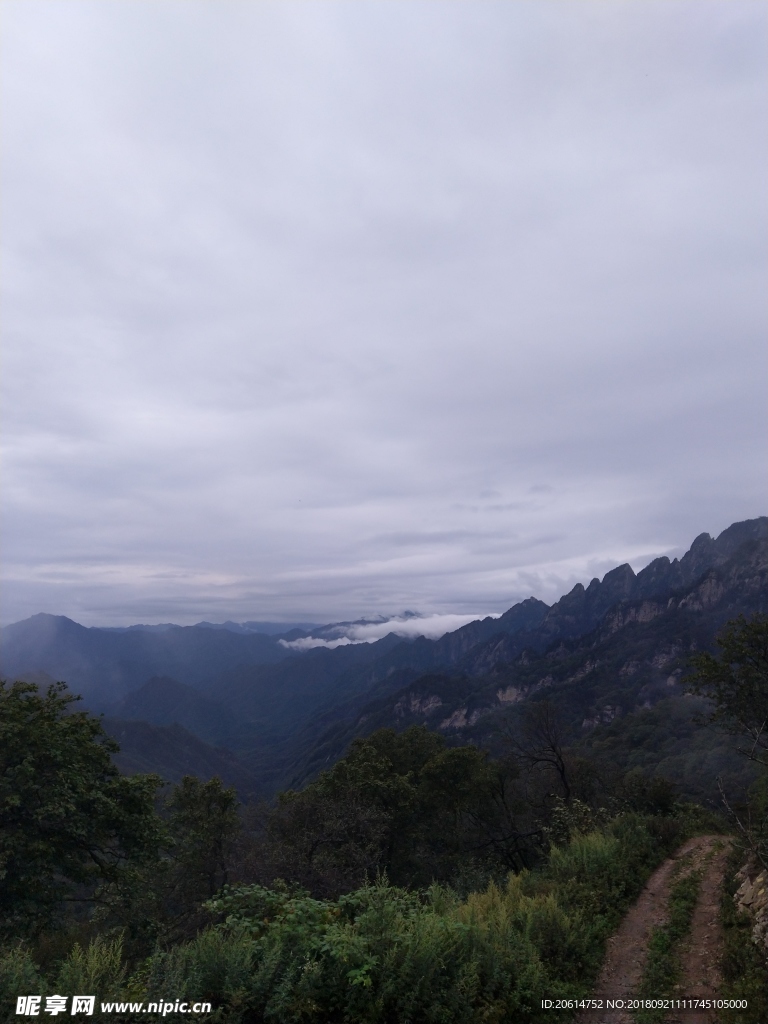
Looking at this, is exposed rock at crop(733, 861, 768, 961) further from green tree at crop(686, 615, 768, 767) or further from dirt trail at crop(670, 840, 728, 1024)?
green tree at crop(686, 615, 768, 767)

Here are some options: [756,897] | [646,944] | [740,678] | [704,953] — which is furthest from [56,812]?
[740,678]

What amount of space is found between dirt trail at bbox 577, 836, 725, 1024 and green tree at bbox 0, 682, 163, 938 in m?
14.2

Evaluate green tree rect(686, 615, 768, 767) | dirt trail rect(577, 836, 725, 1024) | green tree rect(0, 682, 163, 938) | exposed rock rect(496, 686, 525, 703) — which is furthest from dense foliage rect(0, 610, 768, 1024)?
exposed rock rect(496, 686, 525, 703)

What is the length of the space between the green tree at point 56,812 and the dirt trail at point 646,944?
1424 cm

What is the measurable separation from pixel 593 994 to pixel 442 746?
2938 centimetres

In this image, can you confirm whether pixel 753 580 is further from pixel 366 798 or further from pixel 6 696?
pixel 6 696

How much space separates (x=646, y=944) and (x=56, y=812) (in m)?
15.1

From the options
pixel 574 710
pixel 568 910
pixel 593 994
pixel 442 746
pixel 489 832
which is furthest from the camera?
pixel 574 710

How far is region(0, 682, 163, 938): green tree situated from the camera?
1447 cm

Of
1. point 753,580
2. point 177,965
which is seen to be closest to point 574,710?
point 753,580

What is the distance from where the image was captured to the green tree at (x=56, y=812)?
47.5ft

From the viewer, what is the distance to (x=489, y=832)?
27.2 meters

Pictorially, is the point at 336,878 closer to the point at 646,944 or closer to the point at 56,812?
the point at 56,812

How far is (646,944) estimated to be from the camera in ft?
29.8
